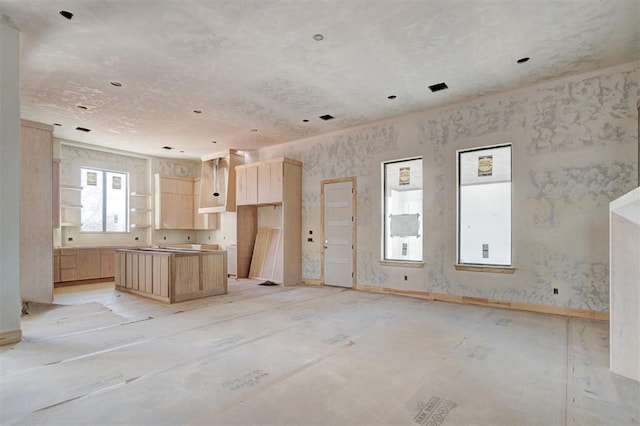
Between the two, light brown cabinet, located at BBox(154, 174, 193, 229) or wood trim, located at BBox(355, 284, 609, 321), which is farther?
light brown cabinet, located at BBox(154, 174, 193, 229)

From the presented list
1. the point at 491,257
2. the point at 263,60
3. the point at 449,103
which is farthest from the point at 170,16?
the point at 491,257

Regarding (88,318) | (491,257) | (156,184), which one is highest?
(156,184)

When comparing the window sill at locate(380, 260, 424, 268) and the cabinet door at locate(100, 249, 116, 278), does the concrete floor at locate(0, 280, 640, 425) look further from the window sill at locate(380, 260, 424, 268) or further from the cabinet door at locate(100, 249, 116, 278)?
the cabinet door at locate(100, 249, 116, 278)

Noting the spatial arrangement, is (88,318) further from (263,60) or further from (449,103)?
(449,103)

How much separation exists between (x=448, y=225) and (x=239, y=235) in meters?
5.07

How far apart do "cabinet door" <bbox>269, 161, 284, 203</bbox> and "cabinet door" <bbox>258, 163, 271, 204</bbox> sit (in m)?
0.08

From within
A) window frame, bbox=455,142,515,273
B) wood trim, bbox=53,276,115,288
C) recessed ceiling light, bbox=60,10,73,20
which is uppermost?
recessed ceiling light, bbox=60,10,73,20

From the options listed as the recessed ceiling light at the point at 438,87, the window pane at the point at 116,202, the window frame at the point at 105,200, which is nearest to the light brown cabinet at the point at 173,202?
the window frame at the point at 105,200

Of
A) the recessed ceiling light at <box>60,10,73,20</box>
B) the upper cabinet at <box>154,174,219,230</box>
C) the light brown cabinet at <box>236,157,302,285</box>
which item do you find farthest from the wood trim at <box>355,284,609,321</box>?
the recessed ceiling light at <box>60,10,73,20</box>

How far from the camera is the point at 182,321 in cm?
437

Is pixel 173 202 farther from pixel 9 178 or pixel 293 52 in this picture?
pixel 293 52

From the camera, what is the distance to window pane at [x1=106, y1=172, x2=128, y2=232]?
8.88m

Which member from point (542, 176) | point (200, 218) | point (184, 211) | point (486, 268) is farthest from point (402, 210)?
point (184, 211)

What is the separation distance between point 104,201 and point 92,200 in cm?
28
